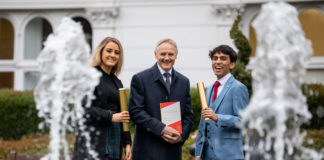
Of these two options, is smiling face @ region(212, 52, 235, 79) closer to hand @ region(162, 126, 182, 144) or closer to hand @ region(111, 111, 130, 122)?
hand @ region(162, 126, 182, 144)

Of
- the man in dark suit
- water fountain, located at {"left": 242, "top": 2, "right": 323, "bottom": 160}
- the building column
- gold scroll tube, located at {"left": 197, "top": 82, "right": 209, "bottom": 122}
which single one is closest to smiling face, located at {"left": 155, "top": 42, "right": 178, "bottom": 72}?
the man in dark suit

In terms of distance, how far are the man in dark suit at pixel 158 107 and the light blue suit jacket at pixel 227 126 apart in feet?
0.89

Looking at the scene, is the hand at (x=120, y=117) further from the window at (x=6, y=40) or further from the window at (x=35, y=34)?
the window at (x=6, y=40)

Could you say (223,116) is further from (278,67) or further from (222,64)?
(278,67)

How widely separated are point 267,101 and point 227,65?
A: 3.98 ft

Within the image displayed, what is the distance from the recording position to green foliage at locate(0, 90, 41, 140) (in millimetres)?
8805

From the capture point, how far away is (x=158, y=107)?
4.31 meters

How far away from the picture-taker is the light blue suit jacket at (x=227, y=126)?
13.3ft

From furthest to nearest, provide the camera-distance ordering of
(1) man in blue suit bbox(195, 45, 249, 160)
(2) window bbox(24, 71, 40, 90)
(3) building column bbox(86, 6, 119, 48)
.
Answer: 1. (2) window bbox(24, 71, 40, 90)
2. (3) building column bbox(86, 6, 119, 48)
3. (1) man in blue suit bbox(195, 45, 249, 160)

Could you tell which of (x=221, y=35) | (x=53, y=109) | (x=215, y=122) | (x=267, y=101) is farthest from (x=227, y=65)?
(x=221, y=35)

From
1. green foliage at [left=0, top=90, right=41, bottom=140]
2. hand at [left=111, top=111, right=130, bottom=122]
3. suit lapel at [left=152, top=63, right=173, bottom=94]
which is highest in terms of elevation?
suit lapel at [left=152, top=63, right=173, bottom=94]

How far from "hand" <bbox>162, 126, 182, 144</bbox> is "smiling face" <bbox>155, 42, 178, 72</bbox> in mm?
648

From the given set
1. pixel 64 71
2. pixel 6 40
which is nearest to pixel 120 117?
pixel 64 71

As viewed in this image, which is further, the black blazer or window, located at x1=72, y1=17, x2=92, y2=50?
window, located at x1=72, y1=17, x2=92, y2=50
